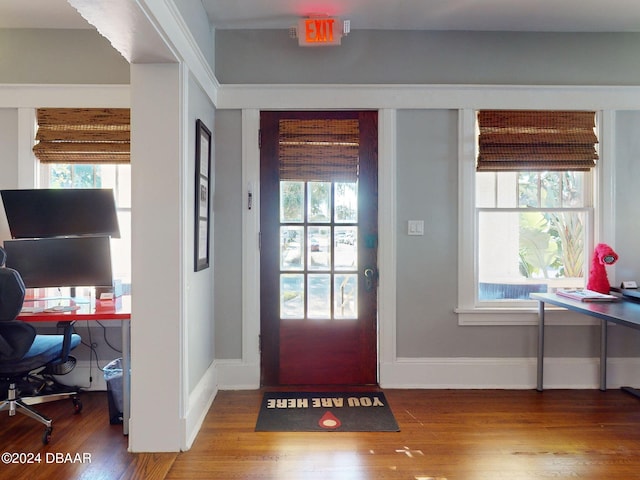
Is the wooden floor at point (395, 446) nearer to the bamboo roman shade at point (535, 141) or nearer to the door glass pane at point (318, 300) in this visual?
the door glass pane at point (318, 300)

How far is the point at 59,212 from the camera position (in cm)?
271

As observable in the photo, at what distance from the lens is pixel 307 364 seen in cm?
308

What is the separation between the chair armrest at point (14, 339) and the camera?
2178 mm

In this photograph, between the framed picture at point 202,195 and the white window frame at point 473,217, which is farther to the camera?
the white window frame at point 473,217

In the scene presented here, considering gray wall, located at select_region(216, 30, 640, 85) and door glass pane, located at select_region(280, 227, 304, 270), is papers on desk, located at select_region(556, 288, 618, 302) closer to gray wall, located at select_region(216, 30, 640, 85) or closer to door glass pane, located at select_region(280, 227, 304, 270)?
gray wall, located at select_region(216, 30, 640, 85)

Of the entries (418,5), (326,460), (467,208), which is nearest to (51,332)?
(326,460)

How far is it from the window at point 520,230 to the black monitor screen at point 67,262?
255 centimetres

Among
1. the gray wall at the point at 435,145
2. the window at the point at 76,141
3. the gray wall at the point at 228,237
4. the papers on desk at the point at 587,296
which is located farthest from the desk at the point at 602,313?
the window at the point at 76,141

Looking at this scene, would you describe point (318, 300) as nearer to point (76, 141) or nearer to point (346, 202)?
point (346, 202)

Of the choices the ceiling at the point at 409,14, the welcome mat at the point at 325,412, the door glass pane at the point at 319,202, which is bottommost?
the welcome mat at the point at 325,412

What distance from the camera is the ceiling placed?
267 cm

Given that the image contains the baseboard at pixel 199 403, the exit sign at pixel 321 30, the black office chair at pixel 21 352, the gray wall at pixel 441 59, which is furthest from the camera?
the gray wall at pixel 441 59

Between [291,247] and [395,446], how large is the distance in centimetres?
154

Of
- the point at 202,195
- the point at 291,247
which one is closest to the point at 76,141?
the point at 202,195
